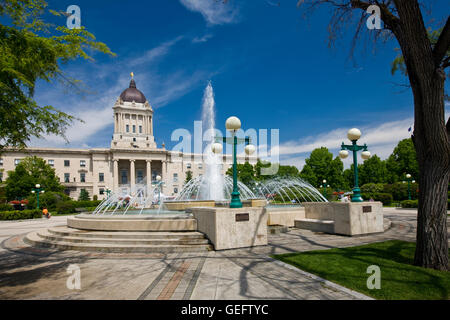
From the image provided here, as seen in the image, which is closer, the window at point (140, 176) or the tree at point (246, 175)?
the tree at point (246, 175)

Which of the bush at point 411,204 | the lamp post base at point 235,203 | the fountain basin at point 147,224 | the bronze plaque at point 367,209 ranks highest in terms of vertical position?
the lamp post base at point 235,203

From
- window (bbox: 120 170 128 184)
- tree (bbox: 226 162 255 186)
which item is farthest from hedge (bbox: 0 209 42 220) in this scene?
window (bbox: 120 170 128 184)

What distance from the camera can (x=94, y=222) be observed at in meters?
9.80

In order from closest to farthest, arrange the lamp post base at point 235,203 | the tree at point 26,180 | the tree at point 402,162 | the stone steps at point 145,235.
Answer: the lamp post base at point 235,203 → the stone steps at point 145,235 → the tree at point 26,180 → the tree at point 402,162

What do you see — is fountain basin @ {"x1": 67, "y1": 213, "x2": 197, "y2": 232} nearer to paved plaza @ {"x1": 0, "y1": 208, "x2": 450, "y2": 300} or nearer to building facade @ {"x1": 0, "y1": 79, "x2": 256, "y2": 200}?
paved plaza @ {"x1": 0, "y1": 208, "x2": 450, "y2": 300}

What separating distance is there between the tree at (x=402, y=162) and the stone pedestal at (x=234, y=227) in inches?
2101

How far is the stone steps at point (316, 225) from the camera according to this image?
1060 cm

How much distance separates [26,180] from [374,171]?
70.3m

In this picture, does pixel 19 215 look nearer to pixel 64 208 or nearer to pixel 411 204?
pixel 64 208

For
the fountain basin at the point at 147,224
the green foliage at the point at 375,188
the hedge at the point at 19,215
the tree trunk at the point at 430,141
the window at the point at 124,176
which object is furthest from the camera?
the window at the point at 124,176

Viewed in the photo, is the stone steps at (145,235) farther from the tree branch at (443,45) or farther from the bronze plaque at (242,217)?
the tree branch at (443,45)

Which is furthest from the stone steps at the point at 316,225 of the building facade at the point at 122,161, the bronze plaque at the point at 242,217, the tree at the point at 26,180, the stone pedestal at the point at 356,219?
the building facade at the point at 122,161

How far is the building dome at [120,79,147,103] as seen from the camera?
8212 centimetres

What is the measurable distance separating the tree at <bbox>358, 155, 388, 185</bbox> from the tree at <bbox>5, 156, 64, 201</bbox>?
6654 cm
